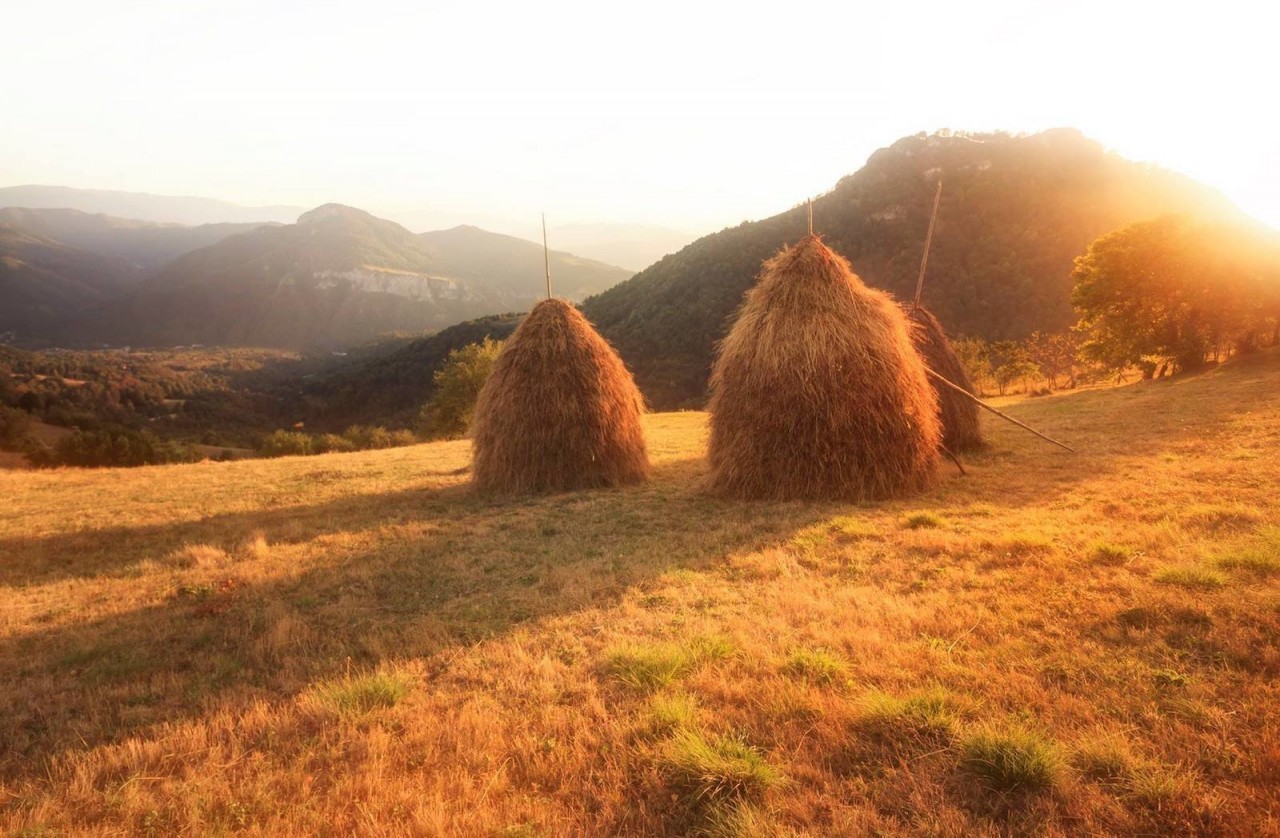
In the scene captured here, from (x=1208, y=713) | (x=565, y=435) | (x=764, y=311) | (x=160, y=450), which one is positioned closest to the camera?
(x=1208, y=713)

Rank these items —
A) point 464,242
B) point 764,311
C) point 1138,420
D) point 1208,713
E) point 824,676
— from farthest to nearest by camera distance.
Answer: point 464,242
point 1138,420
point 764,311
point 824,676
point 1208,713

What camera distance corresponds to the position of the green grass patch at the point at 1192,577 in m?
5.08

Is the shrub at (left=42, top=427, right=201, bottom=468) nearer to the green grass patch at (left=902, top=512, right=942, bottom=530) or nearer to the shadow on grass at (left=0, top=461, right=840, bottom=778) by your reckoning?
the shadow on grass at (left=0, top=461, right=840, bottom=778)

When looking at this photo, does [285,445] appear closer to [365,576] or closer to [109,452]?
[109,452]

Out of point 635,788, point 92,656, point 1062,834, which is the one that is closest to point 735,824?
point 635,788

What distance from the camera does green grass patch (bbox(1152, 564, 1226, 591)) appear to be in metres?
Result: 5.08

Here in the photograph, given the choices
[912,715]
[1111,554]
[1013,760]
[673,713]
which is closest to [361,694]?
[673,713]

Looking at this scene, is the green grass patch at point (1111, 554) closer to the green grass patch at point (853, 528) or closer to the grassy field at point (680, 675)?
the grassy field at point (680, 675)

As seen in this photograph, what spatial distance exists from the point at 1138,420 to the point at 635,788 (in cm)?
2047

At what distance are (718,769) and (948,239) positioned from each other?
66.4 meters

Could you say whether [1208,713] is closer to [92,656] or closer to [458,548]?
[458,548]

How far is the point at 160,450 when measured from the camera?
113 feet

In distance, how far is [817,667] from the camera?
13.6ft

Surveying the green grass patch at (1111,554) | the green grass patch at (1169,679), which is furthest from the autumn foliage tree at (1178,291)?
the green grass patch at (1169,679)
